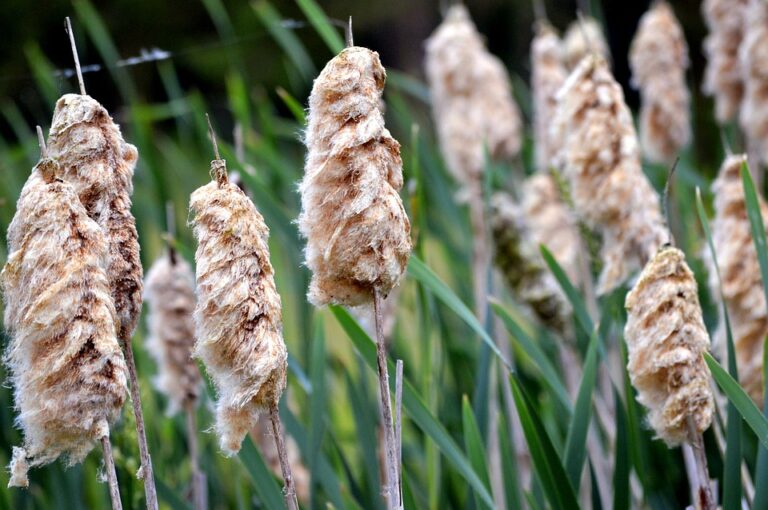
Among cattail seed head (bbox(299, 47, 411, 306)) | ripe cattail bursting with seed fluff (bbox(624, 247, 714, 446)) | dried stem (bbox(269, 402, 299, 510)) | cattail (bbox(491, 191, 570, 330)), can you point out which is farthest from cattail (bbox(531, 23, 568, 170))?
dried stem (bbox(269, 402, 299, 510))

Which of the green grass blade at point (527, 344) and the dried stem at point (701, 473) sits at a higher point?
the green grass blade at point (527, 344)

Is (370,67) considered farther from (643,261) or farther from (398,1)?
(398,1)

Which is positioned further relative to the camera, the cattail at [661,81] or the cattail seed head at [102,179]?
the cattail at [661,81]

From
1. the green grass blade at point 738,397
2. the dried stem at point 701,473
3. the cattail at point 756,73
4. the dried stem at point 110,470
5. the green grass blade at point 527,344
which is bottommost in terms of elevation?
the dried stem at point 701,473

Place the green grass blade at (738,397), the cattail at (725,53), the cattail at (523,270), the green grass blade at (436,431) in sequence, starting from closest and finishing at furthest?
the green grass blade at (738,397), the green grass blade at (436,431), the cattail at (523,270), the cattail at (725,53)

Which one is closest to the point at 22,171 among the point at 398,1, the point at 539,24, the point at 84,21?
the point at 84,21

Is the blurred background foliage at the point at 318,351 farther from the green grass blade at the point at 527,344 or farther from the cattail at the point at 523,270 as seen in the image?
the cattail at the point at 523,270

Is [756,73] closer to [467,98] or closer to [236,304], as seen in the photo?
[467,98]

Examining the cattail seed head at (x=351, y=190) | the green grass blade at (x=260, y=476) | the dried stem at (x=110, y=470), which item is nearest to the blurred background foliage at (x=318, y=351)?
the green grass blade at (x=260, y=476)
